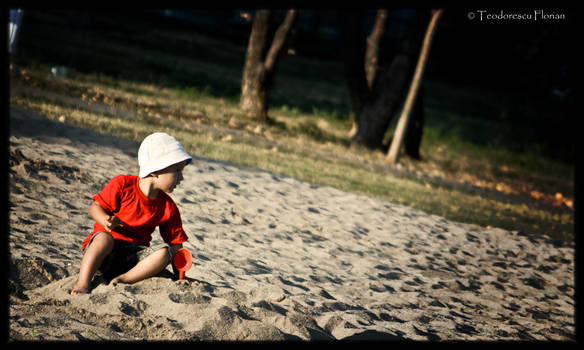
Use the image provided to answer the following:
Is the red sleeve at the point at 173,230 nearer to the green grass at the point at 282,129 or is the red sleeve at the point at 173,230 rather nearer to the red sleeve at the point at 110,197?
the red sleeve at the point at 110,197

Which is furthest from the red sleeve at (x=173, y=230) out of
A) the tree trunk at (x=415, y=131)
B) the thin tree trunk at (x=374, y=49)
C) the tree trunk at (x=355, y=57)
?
the thin tree trunk at (x=374, y=49)

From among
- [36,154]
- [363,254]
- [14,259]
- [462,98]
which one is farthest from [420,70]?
[462,98]

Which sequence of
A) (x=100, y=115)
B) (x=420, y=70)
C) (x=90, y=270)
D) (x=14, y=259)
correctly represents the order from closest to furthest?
(x=90, y=270) < (x=14, y=259) < (x=100, y=115) < (x=420, y=70)

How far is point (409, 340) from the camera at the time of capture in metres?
4.01

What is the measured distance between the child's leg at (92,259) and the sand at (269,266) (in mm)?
87

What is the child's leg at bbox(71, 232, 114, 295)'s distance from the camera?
3570 mm

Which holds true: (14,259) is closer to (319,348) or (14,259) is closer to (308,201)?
(319,348)

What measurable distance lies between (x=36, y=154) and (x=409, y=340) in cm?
455

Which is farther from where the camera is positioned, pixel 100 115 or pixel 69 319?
pixel 100 115

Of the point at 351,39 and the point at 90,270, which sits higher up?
the point at 351,39

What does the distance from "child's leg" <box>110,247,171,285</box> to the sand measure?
0.21 ft

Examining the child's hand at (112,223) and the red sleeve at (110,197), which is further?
the red sleeve at (110,197)

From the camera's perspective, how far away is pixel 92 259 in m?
3.60

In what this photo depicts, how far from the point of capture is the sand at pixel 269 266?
3.51m
